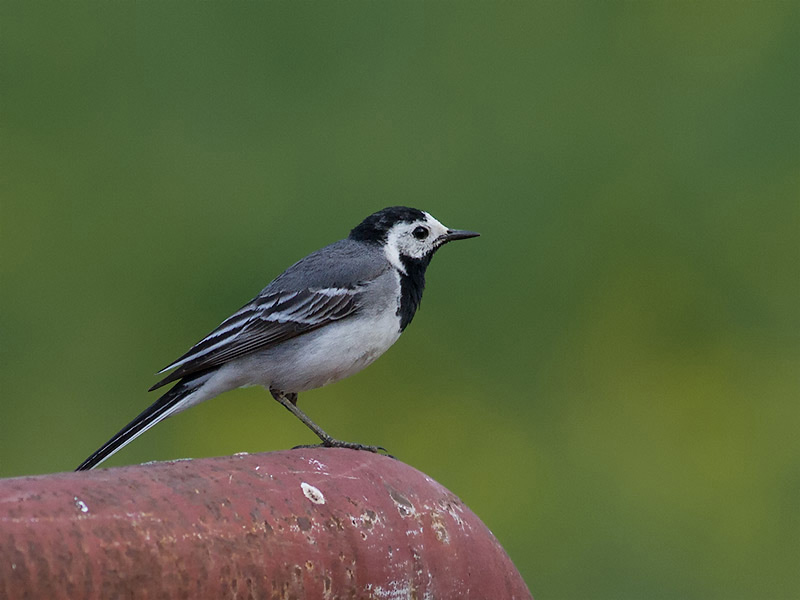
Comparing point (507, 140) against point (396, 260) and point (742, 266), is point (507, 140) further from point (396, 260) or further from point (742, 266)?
point (396, 260)

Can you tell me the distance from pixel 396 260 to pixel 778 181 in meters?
5.39

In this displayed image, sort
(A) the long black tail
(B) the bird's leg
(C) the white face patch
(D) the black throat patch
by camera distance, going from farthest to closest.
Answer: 1. (C) the white face patch
2. (D) the black throat patch
3. (B) the bird's leg
4. (A) the long black tail

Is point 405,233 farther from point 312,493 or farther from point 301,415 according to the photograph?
point 312,493

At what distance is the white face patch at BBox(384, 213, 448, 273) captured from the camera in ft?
23.1

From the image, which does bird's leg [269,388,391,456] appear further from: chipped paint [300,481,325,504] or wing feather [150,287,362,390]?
chipped paint [300,481,325,504]

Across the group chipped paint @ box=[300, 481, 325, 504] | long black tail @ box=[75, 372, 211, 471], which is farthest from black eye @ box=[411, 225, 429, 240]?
chipped paint @ box=[300, 481, 325, 504]

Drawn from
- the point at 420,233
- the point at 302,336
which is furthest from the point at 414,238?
the point at 302,336

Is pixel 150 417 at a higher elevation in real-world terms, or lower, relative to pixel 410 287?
lower

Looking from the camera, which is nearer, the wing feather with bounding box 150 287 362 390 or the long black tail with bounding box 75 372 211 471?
the long black tail with bounding box 75 372 211 471

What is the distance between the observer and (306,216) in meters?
10.2

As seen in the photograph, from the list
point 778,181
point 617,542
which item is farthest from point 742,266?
point 617,542

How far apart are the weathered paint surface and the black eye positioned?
296 cm

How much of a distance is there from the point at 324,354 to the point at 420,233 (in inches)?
39.4

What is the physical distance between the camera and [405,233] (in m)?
7.09
